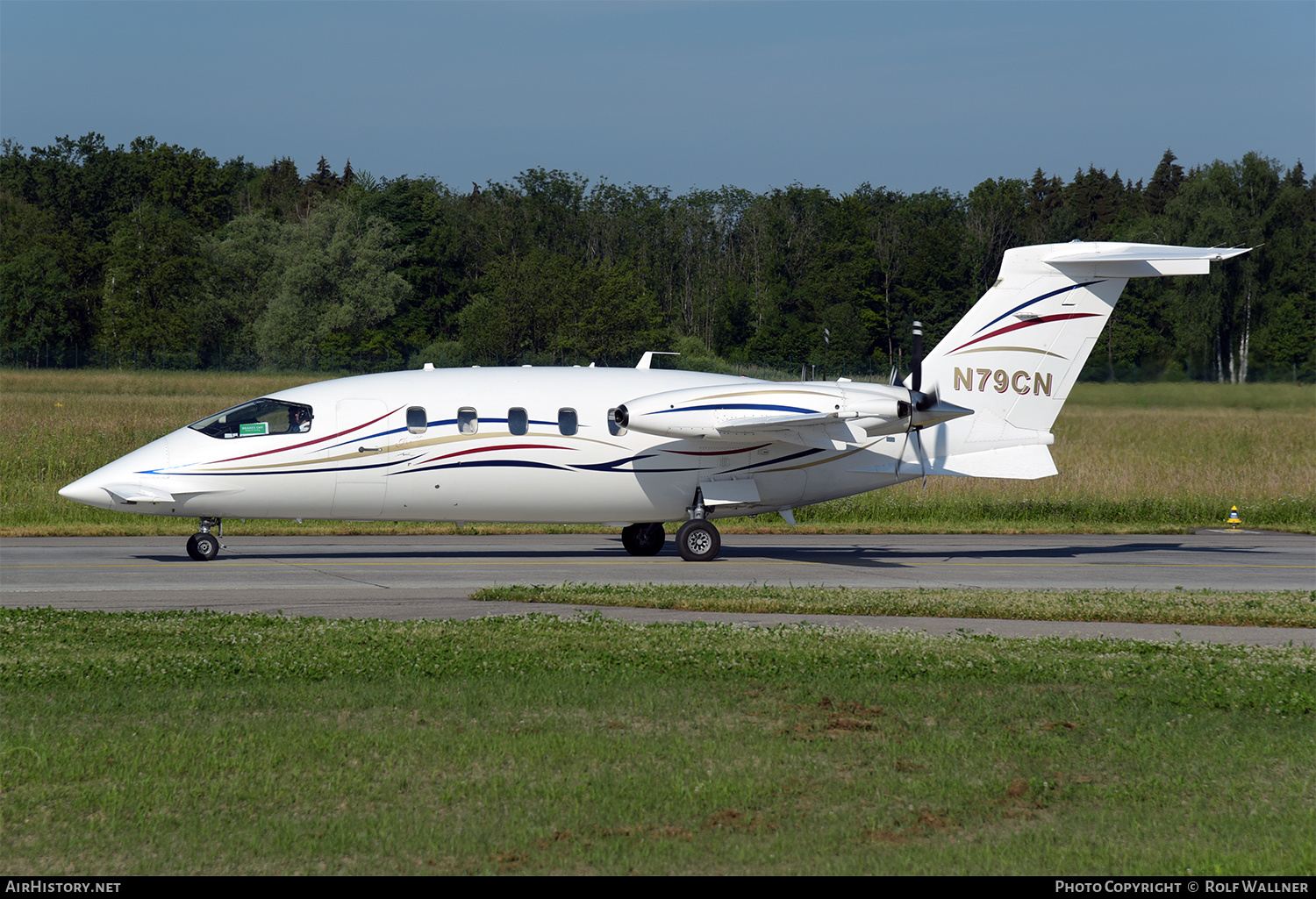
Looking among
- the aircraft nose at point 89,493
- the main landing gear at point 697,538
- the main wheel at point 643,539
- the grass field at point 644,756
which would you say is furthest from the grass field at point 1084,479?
the grass field at point 644,756

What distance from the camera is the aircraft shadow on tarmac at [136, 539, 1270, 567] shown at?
21.4m

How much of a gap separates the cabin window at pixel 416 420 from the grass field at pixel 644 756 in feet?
28.8

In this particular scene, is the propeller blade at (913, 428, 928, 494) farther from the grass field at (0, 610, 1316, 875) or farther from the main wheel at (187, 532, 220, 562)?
the main wheel at (187, 532, 220, 562)

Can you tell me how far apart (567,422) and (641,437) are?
1362 millimetres

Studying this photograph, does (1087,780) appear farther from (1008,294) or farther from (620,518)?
(1008,294)

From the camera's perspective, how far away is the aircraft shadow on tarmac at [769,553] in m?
21.4

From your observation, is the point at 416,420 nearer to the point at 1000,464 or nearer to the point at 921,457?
the point at 921,457

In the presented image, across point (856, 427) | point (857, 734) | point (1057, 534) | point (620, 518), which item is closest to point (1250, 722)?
point (857, 734)

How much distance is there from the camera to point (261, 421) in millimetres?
20672

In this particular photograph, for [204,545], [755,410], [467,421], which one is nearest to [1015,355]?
[755,410]

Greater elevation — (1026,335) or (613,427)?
(1026,335)

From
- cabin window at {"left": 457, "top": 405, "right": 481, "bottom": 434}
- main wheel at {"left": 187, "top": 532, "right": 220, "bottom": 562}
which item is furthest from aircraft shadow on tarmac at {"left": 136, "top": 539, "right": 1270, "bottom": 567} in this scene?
cabin window at {"left": 457, "top": 405, "right": 481, "bottom": 434}

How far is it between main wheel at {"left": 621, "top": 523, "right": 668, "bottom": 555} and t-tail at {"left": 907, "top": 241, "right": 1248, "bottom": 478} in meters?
5.43

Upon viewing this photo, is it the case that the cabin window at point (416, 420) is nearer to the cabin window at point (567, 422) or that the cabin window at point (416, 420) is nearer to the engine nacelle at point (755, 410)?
the cabin window at point (567, 422)
